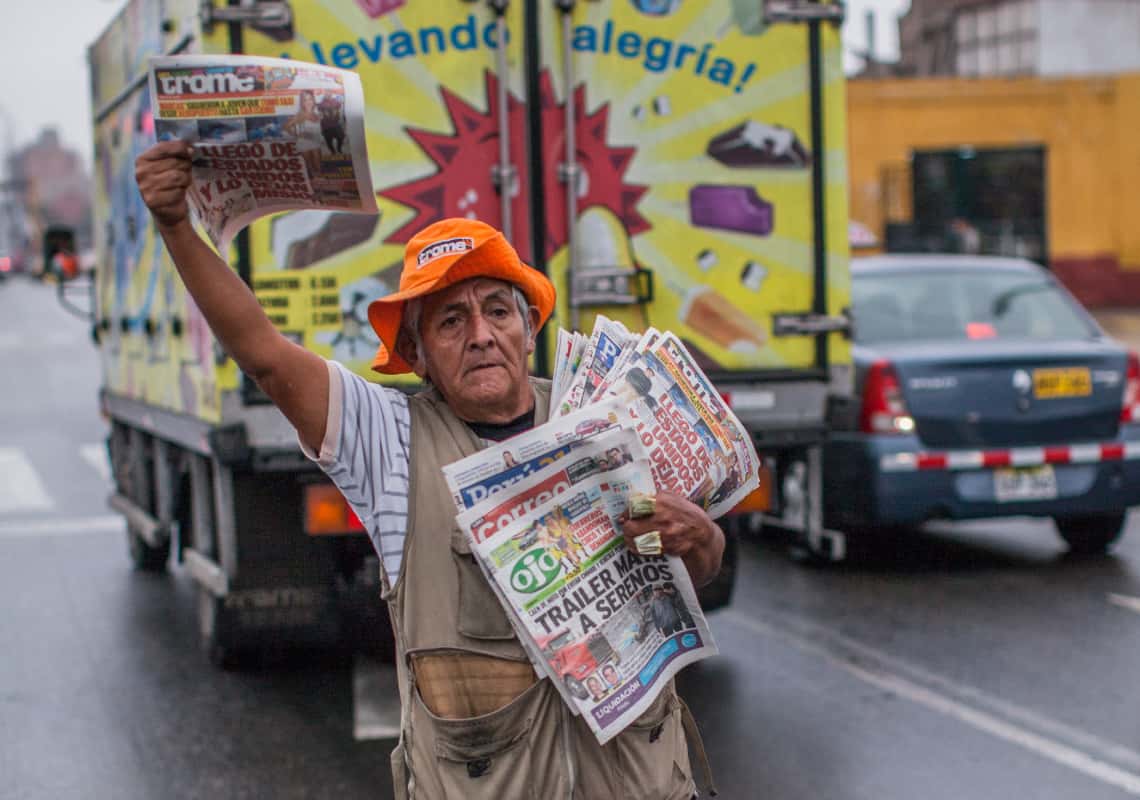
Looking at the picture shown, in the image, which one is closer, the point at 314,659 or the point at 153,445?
the point at 314,659

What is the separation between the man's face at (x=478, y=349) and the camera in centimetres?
273

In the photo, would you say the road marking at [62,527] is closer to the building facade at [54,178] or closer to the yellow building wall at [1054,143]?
the yellow building wall at [1054,143]

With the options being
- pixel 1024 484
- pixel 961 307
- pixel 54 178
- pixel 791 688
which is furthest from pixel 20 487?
pixel 54 178

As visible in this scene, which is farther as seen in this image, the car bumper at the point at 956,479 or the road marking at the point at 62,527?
the road marking at the point at 62,527

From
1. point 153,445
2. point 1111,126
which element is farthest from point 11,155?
point 153,445

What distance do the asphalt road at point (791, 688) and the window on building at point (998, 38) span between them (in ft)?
114

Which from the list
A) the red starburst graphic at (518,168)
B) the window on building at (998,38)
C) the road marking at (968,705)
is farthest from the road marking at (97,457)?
the window on building at (998,38)

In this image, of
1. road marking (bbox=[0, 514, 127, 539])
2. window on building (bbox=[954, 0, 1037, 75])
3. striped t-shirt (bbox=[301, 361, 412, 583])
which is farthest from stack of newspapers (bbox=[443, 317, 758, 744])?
window on building (bbox=[954, 0, 1037, 75])

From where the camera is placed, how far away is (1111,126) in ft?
107

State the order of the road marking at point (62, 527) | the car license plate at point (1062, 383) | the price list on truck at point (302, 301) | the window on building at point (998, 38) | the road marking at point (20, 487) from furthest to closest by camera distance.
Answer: the window on building at point (998, 38), the road marking at point (20, 487), the road marking at point (62, 527), the car license plate at point (1062, 383), the price list on truck at point (302, 301)

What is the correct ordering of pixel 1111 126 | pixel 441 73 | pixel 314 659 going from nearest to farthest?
1. pixel 441 73
2. pixel 314 659
3. pixel 1111 126

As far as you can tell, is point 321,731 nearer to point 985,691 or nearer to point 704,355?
point 704,355

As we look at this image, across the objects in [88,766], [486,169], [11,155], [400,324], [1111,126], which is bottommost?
[88,766]

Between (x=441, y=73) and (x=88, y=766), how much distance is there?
2.89 m
